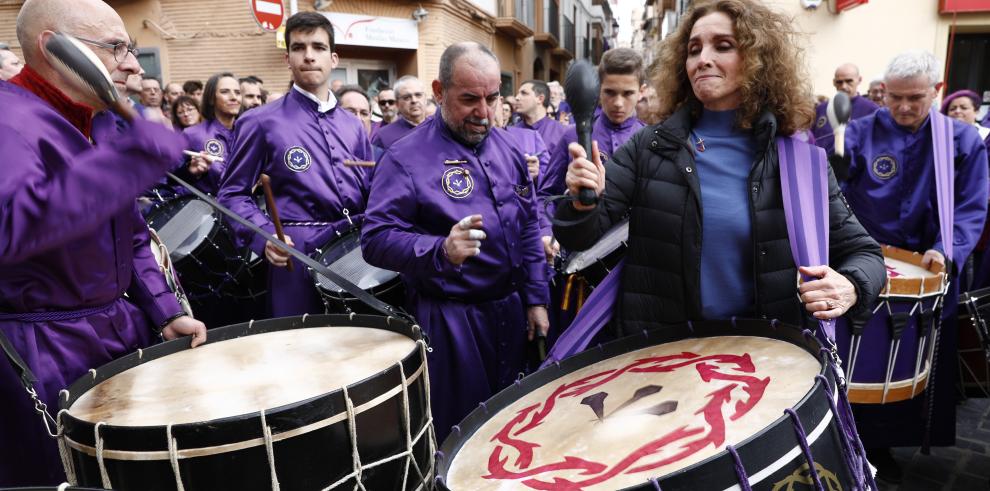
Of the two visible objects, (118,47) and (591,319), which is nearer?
(118,47)

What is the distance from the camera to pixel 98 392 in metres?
1.75

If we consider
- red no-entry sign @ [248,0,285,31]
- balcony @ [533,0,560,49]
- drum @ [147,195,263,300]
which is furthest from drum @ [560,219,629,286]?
balcony @ [533,0,560,49]

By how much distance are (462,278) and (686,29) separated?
1.23 m

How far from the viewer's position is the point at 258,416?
1431 mm

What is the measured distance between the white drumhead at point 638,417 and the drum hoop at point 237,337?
33 cm

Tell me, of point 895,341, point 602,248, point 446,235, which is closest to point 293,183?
point 446,235

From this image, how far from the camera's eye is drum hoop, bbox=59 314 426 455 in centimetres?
142

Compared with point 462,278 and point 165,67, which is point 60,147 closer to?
point 462,278

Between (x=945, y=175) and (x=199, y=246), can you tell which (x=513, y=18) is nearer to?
(x=199, y=246)

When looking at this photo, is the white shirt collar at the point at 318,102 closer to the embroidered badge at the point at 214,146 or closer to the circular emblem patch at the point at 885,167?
the embroidered badge at the point at 214,146

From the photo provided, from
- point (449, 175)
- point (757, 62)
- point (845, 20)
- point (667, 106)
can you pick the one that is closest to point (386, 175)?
point (449, 175)

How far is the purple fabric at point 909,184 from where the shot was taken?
11.4 feet

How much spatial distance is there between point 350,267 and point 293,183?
28.2 inches

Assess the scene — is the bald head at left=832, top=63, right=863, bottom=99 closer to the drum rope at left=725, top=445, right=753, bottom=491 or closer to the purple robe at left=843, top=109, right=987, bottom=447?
the purple robe at left=843, top=109, right=987, bottom=447
